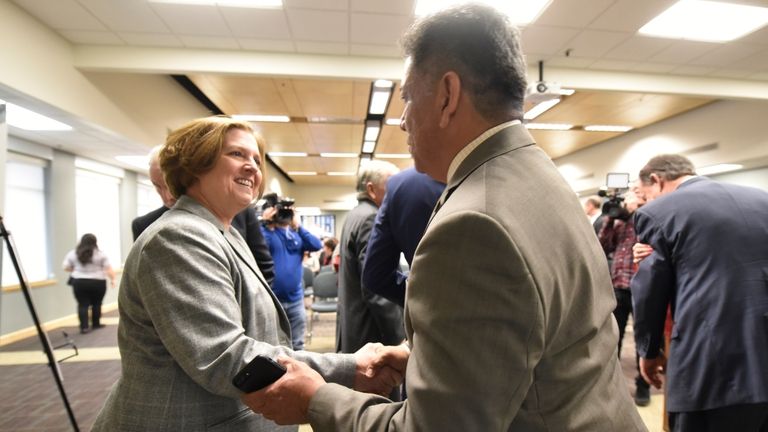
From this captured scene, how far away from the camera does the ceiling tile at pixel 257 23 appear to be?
373 centimetres

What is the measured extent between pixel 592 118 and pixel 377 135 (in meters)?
4.04

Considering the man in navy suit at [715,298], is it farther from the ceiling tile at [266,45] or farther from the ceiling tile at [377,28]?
the ceiling tile at [266,45]

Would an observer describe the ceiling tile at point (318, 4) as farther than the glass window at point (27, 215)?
No

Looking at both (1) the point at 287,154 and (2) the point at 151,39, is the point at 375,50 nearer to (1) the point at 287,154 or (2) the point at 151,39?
(2) the point at 151,39

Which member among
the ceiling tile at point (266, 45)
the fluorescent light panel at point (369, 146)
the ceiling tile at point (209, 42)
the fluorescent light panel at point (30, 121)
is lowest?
the fluorescent light panel at point (30, 121)

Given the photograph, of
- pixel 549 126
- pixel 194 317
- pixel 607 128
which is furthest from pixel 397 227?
pixel 607 128

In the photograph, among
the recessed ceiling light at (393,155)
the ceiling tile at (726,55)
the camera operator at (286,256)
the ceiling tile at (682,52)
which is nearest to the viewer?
the camera operator at (286,256)

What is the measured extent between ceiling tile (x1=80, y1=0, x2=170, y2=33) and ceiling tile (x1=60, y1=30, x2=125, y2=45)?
193 millimetres

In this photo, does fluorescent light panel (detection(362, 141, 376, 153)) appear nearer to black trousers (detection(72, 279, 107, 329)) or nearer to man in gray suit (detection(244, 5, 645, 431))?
black trousers (detection(72, 279, 107, 329))

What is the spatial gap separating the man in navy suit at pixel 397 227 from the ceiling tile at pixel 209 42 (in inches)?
139

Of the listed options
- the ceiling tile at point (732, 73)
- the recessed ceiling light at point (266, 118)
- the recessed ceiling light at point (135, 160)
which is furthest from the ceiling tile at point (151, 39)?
the ceiling tile at point (732, 73)

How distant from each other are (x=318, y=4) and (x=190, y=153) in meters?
3.11

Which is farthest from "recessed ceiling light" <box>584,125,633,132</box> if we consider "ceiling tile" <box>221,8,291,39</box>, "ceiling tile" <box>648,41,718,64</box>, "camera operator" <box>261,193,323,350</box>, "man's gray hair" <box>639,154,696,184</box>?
"camera operator" <box>261,193,323,350</box>

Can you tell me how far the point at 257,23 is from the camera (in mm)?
3947
